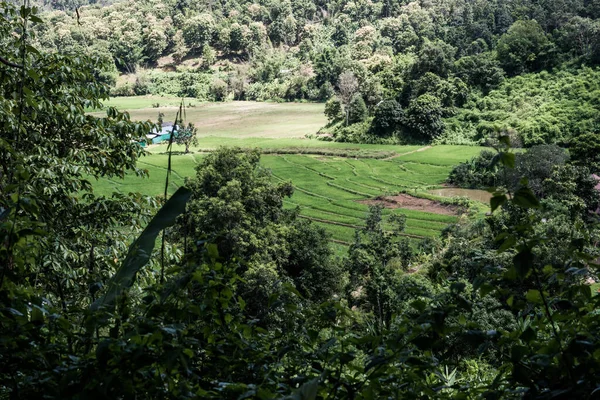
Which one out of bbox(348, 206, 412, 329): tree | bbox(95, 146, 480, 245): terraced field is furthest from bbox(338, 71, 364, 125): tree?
bbox(348, 206, 412, 329): tree

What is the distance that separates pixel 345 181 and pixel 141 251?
2855 centimetres

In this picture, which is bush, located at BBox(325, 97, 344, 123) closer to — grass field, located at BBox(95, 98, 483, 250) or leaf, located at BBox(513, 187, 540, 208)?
grass field, located at BBox(95, 98, 483, 250)

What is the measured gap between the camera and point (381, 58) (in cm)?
4681

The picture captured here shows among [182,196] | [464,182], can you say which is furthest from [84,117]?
[464,182]

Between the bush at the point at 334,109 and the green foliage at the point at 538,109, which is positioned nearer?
the green foliage at the point at 538,109

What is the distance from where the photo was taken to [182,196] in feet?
4.91

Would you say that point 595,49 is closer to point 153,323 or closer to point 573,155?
point 573,155

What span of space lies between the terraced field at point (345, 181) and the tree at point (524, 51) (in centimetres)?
1130

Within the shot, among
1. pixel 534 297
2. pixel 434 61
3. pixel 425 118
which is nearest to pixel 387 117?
pixel 425 118

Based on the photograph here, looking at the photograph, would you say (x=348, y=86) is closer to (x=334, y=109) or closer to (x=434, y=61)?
(x=334, y=109)

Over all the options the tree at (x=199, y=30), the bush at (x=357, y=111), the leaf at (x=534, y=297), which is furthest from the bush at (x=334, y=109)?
the leaf at (x=534, y=297)

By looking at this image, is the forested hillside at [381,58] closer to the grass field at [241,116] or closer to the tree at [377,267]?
the grass field at [241,116]

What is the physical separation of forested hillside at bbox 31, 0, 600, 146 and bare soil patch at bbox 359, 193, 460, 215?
1012 centimetres

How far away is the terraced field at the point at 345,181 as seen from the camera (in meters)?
23.8
